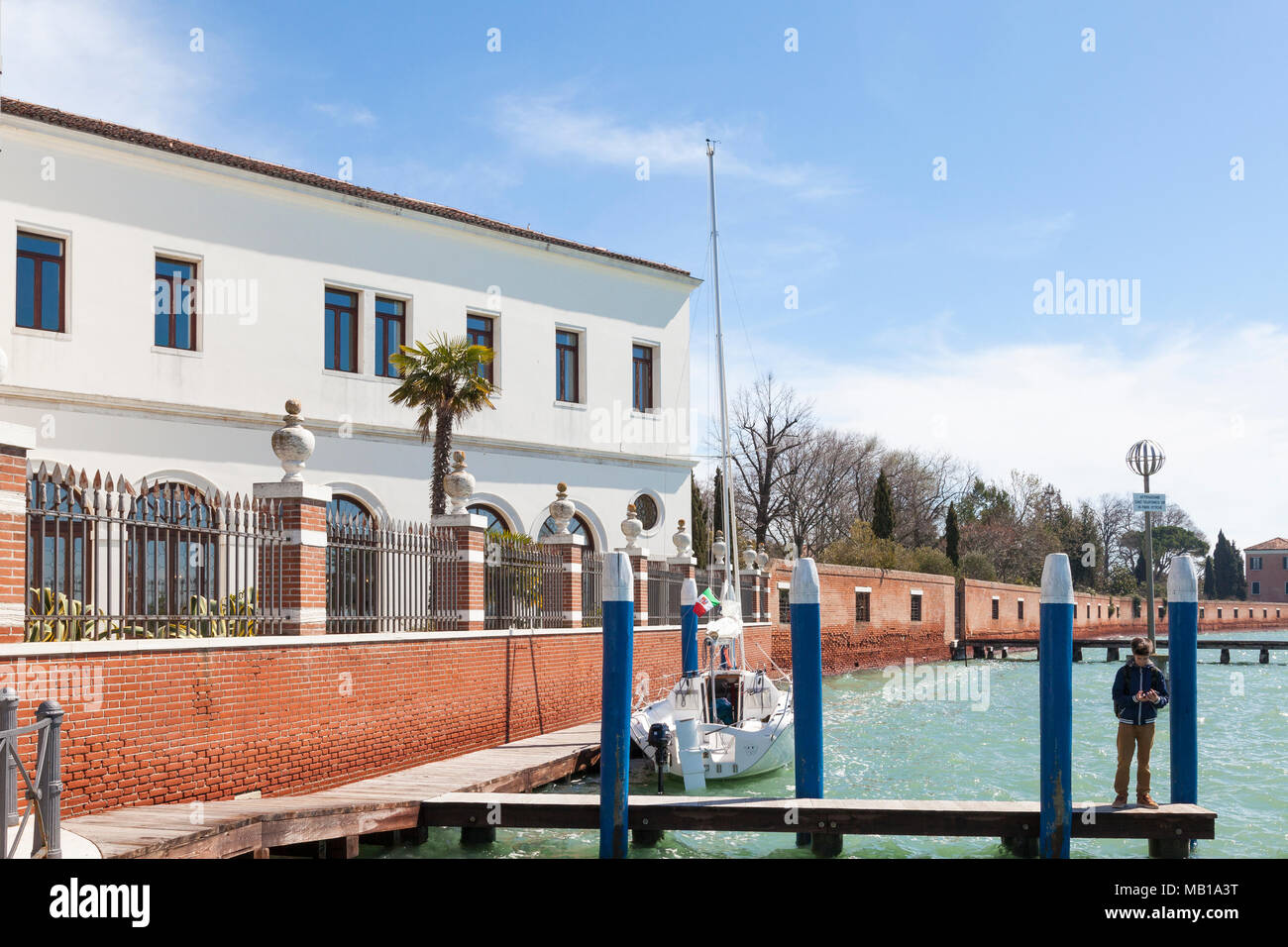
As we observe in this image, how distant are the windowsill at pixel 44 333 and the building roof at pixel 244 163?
10.8 feet

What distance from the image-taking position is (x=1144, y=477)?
78.4 feet

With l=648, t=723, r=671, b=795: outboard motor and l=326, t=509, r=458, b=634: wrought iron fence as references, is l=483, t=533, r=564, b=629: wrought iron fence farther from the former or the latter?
l=648, t=723, r=671, b=795: outboard motor

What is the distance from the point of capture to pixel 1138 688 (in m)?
10.7

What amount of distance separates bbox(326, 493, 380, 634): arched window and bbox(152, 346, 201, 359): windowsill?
8.76 meters

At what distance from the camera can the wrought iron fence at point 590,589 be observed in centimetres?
1970

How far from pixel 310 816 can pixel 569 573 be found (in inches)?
344

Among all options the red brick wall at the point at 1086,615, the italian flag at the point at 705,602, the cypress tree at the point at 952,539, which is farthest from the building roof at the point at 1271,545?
the italian flag at the point at 705,602

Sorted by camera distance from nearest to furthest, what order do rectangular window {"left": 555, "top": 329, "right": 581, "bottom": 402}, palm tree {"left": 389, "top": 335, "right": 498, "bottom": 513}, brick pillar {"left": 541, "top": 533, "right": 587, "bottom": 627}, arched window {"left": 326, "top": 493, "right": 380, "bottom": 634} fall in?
arched window {"left": 326, "top": 493, "right": 380, "bottom": 634} → brick pillar {"left": 541, "top": 533, "right": 587, "bottom": 627} → palm tree {"left": 389, "top": 335, "right": 498, "bottom": 513} → rectangular window {"left": 555, "top": 329, "right": 581, "bottom": 402}

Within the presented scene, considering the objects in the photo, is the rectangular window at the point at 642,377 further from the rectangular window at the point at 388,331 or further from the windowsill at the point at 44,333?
the windowsill at the point at 44,333

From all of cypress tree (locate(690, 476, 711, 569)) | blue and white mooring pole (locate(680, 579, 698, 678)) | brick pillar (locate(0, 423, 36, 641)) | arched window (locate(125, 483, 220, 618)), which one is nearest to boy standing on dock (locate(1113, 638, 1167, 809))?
arched window (locate(125, 483, 220, 618))

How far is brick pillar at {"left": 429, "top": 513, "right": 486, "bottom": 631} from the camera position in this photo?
1512 centimetres
